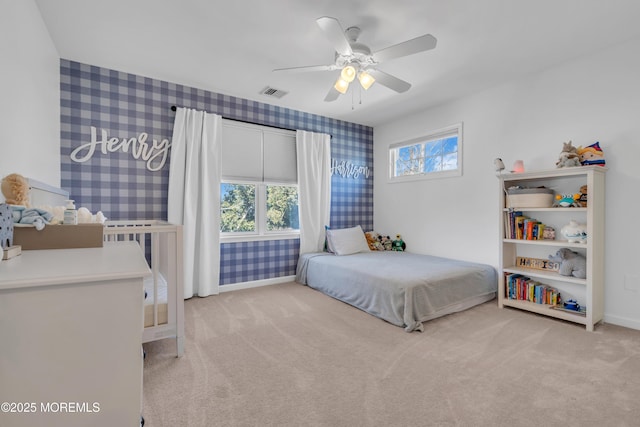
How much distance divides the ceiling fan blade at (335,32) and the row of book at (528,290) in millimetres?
2669

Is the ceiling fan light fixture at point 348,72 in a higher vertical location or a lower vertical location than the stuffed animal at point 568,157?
higher

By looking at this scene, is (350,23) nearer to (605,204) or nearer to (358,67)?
(358,67)

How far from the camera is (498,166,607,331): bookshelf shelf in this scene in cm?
249

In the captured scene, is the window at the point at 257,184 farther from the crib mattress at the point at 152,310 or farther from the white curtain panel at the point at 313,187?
the crib mattress at the point at 152,310

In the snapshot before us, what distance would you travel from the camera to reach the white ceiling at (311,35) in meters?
2.05

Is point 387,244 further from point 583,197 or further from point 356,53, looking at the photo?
point 356,53

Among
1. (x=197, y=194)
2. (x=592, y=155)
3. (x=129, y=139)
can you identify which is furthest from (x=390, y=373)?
(x=129, y=139)

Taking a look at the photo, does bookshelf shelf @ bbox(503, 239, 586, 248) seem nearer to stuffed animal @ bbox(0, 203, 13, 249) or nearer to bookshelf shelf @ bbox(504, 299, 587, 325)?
bookshelf shelf @ bbox(504, 299, 587, 325)

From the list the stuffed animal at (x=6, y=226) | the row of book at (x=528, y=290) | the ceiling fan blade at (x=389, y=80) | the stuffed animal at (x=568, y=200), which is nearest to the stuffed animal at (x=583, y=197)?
the stuffed animal at (x=568, y=200)

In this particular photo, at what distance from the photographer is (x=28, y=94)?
1.99 m

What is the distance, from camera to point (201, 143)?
3389 millimetres

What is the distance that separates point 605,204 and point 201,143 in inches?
155

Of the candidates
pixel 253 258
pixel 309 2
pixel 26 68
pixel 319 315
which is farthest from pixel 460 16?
pixel 253 258

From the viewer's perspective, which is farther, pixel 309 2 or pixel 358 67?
pixel 358 67
